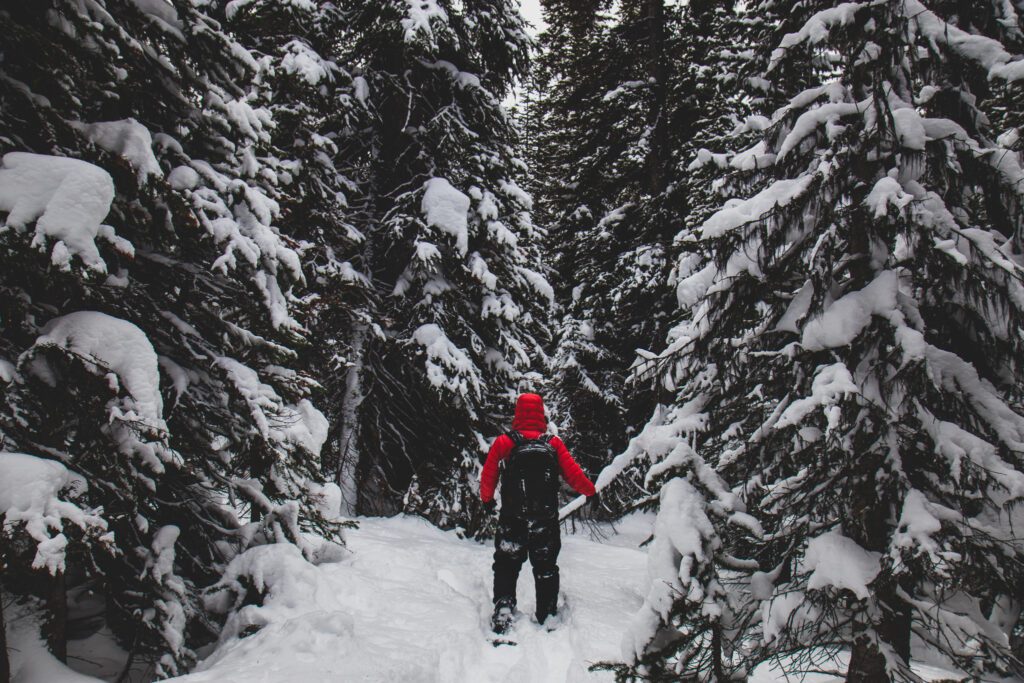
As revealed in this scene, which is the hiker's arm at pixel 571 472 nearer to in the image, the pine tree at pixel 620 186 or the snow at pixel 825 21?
the snow at pixel 825 21

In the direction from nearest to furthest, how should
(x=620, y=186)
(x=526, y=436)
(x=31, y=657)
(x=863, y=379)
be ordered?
(x=863, y=379)
(x=31, y=657)
(x=526, y=436)
(x=620, y=186)

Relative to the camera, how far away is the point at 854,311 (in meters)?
2.98

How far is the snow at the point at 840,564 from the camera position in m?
2.68

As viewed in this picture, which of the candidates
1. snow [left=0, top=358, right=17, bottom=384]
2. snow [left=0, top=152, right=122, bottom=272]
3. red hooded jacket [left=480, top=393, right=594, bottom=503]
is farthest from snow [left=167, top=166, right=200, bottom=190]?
red hooded jacket [left=480, top=393, right=594, bottom=503]

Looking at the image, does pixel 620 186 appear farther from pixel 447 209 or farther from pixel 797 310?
pixel 797 310

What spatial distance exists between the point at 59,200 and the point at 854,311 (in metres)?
4.58

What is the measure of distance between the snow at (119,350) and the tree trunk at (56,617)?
1.12m

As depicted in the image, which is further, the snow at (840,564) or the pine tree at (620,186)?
the pine tree at (620,186)

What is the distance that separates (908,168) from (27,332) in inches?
218

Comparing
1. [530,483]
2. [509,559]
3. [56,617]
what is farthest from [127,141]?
[509,559]

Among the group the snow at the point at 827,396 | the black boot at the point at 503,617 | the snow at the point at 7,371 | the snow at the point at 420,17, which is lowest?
the black boot at the point at 503,617

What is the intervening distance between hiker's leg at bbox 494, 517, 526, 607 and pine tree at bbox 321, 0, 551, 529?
13.0ft

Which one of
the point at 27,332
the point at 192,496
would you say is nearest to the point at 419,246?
the point at 192,496

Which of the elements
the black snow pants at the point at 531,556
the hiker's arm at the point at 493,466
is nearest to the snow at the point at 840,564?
the black snow pants at the point at 531,556
